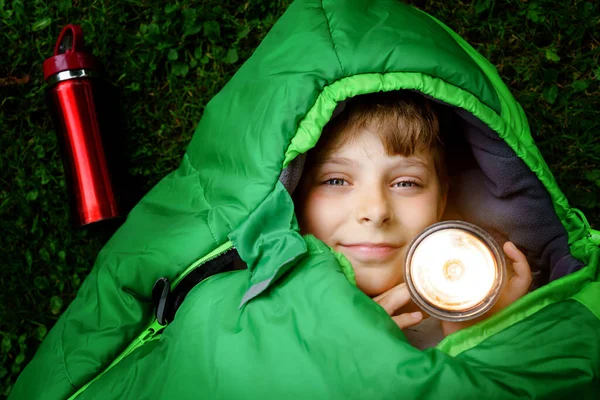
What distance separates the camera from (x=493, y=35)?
2012 millimetres

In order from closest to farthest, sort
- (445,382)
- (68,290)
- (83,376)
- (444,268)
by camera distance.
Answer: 1. (445,382)
2. (444,268)
3. (83,376)
4. (68,290)

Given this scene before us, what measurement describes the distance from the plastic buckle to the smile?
1.46 feet

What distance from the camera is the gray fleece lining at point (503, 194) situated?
1.45 m

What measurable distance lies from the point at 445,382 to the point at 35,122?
161cm

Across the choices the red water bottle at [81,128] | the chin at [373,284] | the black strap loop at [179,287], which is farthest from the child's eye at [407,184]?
the red water bottle at [81,128]

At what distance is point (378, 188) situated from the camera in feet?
4.79

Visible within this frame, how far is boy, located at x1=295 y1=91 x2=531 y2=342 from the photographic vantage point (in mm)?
1464

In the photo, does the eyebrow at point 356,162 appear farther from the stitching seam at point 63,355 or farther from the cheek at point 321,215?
the stitching seam at point 63,355

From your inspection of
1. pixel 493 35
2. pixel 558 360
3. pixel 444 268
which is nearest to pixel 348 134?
pixel 444 268

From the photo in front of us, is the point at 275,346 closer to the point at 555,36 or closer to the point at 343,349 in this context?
the point at 343,349

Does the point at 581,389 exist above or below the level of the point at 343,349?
below

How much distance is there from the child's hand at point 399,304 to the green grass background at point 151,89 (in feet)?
2.73

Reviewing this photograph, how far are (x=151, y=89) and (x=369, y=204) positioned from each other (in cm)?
99

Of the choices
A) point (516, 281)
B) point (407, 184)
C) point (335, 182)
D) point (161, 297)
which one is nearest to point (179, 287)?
point (161, 297)
